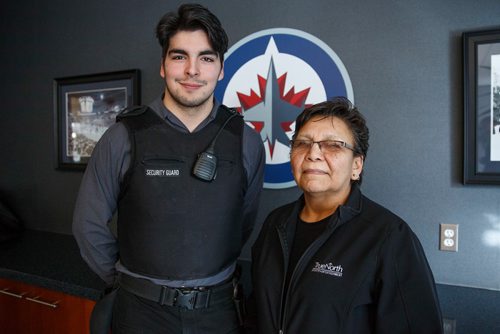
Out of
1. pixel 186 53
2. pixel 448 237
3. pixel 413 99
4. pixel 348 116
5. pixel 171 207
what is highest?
pixel 186 53

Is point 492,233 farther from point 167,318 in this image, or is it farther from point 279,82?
point 167,318

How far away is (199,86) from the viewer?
1257 millimetres

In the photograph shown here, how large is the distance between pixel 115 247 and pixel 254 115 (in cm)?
86

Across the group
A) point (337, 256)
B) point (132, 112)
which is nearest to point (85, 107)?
point (132, 112)

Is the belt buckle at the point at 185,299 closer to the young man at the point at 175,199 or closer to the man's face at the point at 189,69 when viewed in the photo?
the young man at the point at 175,199

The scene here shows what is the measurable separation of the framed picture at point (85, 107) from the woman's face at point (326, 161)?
1370 mm

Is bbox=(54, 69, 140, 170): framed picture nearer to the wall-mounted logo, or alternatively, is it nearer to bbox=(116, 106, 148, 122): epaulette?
the wall-mounted logo

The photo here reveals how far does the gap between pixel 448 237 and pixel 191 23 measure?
1.25 metres

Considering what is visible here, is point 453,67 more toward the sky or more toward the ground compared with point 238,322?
more toward the sky

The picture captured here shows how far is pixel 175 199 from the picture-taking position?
122 centimetres

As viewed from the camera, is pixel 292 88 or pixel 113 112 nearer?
pixel 292 88

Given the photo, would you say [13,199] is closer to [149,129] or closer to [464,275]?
[149,129]

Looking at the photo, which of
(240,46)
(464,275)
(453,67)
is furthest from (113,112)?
(464,275)

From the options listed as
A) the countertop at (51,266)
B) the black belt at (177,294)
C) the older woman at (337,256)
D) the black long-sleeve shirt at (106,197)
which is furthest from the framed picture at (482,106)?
the countertop at (51,266)
